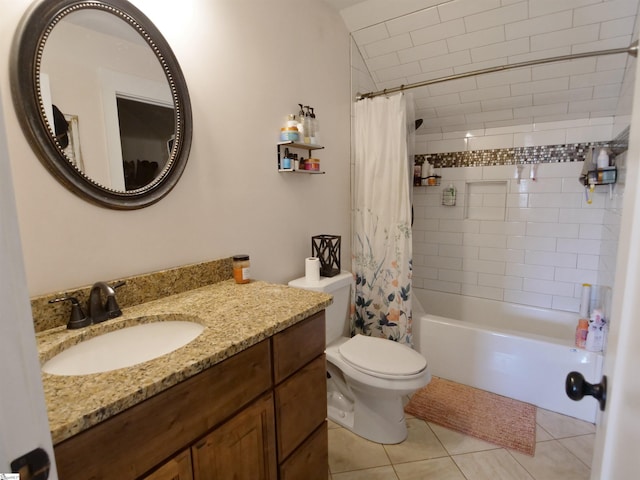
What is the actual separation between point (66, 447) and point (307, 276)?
133cm

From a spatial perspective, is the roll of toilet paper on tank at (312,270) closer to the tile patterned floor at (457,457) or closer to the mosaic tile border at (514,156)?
the tile patterned floor at (457,457)

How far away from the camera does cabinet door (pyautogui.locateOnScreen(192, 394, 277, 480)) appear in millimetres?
854

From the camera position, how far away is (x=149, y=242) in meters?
1.26

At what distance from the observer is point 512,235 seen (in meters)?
2.76

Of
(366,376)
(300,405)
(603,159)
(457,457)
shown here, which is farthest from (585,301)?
(300,405)

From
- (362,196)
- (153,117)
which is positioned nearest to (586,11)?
(362,196)

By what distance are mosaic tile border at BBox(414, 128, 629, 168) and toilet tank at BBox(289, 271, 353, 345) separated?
1.68 metres

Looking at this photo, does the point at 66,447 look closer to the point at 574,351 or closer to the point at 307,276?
the point at 307,276

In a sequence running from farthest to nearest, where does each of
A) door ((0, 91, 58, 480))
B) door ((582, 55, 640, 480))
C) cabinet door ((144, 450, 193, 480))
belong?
1. cabinet door ((144, 450, 193, 480))
2. door ((582, 55, 640, 480))
3. door ((0, 91, 58, 480))

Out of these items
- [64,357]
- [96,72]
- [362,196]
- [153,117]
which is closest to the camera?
[64,357]

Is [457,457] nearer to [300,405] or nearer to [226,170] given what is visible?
[300,405]

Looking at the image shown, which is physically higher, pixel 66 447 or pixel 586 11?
pixel 586 11

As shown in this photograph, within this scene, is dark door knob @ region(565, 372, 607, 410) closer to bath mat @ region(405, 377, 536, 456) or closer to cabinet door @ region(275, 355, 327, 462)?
cabinet door @ region(275, 355, 327, 462)

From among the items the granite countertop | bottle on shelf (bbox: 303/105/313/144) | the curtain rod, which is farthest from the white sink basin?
the curtain rod
